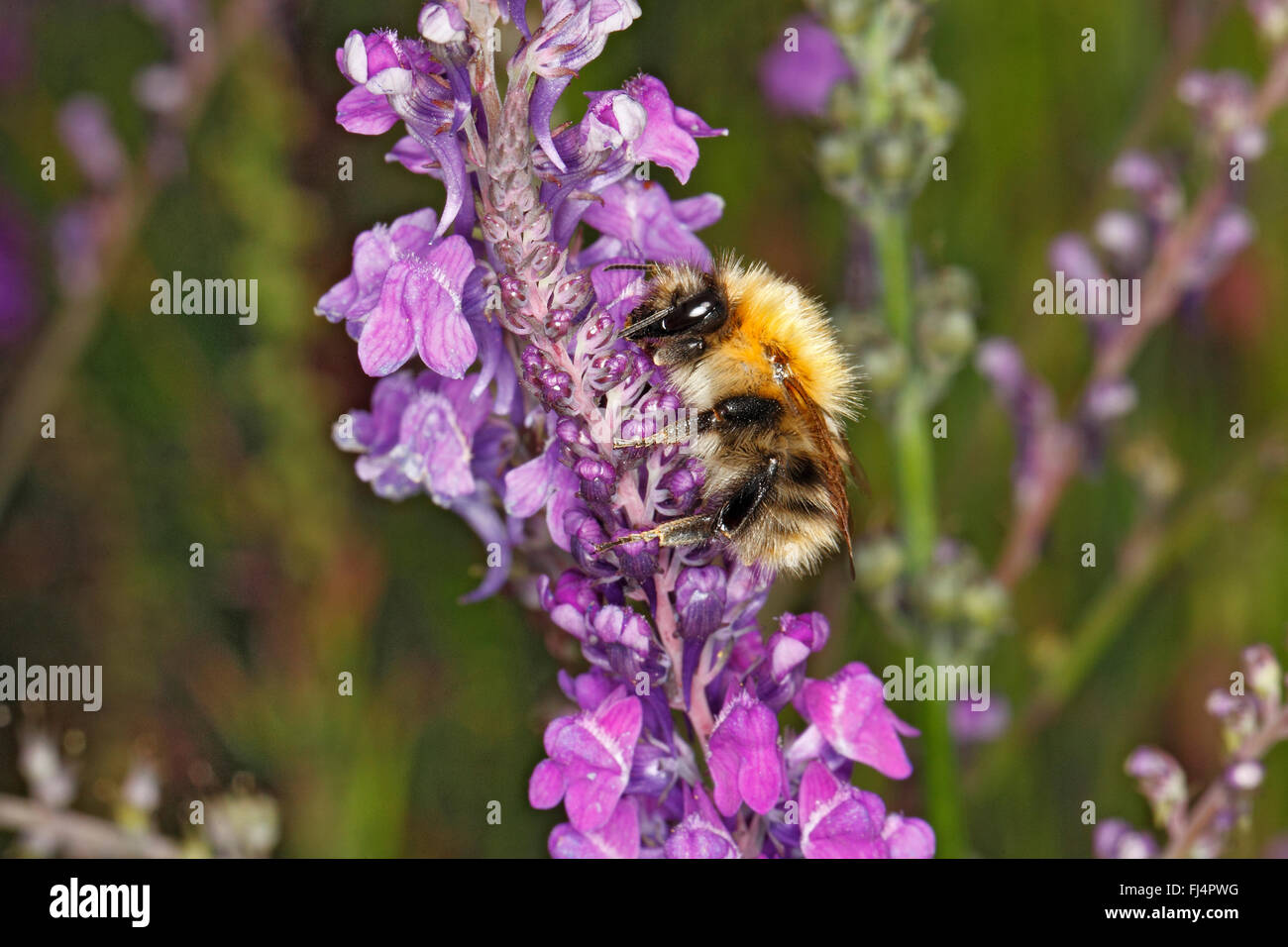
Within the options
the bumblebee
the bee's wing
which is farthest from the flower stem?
the bee's wing

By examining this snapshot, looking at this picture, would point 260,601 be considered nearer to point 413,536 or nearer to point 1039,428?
point 413,536

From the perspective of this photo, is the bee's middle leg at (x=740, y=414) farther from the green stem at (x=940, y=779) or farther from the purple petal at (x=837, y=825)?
the green stem at (x=940, y=779)

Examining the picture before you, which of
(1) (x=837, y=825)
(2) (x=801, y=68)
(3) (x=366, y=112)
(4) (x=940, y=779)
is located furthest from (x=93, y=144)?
(1) (x=837, y=825)

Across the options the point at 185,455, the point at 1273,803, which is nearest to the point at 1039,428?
the point at 1273,803

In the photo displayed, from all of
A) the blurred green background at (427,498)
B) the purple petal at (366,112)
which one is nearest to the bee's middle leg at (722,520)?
the purple petal at (366,112)

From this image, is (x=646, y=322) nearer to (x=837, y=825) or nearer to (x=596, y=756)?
(x=596, y=756)
